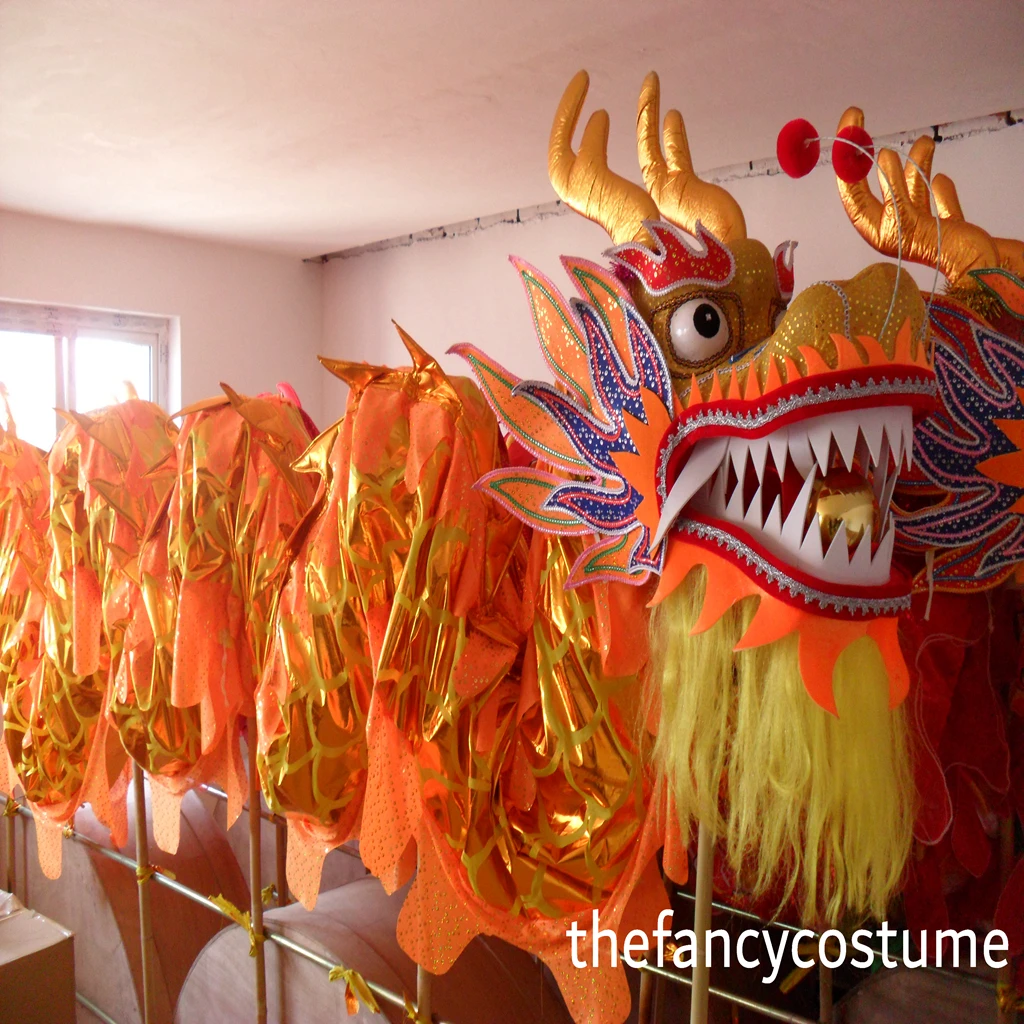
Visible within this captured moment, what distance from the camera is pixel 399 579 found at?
2.77 ft

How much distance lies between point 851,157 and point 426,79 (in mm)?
1438

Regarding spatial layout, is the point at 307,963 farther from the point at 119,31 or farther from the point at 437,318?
the point at 437,318

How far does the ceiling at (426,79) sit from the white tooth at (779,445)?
1225 mm

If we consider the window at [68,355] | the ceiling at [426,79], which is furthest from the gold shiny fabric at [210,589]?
the window at [68,355]

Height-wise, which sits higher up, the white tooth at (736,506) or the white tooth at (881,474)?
the white tooth at (881,474)

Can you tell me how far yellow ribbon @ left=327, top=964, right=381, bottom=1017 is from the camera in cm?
106

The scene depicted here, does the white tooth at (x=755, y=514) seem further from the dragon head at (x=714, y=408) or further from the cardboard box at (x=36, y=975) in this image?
the cardboard box at (x=36, y=975)

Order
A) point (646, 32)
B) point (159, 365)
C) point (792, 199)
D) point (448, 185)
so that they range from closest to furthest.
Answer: point (646, 32), point (792, 199), point (448, 185), point (159, 365)

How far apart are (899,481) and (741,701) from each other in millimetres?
235

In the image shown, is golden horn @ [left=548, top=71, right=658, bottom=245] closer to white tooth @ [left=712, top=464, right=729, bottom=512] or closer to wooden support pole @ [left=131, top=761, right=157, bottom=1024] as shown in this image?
white tooth @ [left=712, top=464, right=729, bottom=512]

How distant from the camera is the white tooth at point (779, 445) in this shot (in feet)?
1.99

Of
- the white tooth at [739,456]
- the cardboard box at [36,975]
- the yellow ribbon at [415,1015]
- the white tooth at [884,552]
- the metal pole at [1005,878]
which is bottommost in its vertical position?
the cardboard box at [36,975]

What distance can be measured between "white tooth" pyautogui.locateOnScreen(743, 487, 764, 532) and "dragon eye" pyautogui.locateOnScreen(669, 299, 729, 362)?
12 centimetres

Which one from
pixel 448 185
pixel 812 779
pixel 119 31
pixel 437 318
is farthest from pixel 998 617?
pixel 437 318
